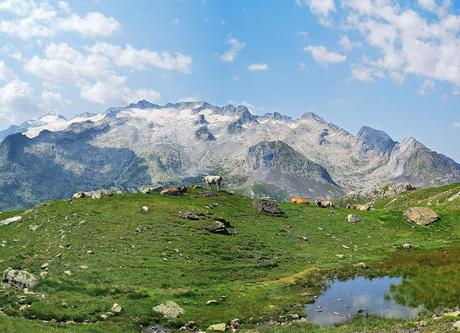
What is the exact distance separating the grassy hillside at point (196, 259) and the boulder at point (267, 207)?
201 centimetres

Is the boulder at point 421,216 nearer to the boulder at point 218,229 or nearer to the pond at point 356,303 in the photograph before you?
A: the pond at point 356,303

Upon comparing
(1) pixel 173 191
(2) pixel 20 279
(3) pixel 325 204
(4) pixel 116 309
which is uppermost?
(1) pixel 173 191

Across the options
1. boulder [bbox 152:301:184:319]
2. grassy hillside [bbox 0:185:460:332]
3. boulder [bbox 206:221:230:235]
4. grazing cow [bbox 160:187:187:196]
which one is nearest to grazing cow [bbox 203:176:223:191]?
grazing cow [bbox 160:187:187:196]

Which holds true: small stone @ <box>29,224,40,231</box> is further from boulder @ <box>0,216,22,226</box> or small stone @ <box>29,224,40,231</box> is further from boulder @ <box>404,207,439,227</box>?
boulder @ <box>404,207,439,227</box>

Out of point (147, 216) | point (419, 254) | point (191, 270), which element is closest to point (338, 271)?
point (419, 254)

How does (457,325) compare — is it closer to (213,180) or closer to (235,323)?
(235,323)

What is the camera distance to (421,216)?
8012 centimetres

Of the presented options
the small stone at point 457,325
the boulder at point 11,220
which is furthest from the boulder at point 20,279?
the small stone at point 457,325

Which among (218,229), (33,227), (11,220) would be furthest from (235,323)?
(11,220)

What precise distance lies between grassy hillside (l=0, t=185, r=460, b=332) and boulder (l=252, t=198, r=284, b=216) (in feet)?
6.60

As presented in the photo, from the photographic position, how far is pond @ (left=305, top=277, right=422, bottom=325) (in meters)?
34.6

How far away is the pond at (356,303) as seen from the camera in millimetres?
34562

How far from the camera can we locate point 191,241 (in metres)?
58.6

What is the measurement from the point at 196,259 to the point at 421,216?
46.9m
